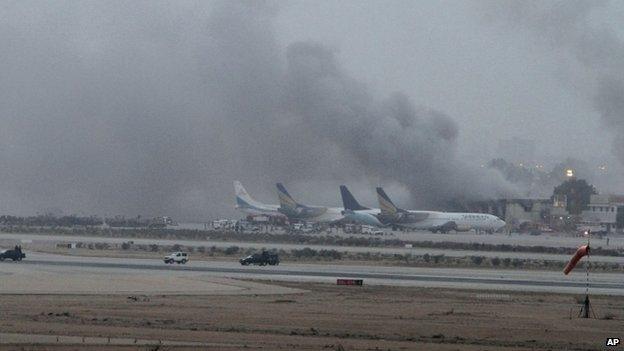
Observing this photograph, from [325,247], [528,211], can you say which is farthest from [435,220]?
[325,247]

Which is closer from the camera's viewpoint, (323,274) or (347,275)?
(323,274)

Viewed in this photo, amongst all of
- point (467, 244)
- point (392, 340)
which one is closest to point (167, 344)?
point (392, 340)

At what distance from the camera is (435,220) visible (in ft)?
482

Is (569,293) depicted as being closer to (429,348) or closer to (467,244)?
(429,348)

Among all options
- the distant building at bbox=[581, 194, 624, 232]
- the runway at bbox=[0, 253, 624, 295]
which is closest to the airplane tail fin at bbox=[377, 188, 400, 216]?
the distant building at bbox=[581, 194, 624, 232]

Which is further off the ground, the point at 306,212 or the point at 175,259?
the point at 306,212

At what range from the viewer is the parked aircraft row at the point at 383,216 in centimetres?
14738

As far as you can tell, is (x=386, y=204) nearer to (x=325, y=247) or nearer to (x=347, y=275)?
(x=325, y=247)

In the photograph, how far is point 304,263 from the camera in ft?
273

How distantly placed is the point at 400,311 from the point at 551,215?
438 ft

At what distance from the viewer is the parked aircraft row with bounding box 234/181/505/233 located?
147 metres

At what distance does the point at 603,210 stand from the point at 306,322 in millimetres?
143531

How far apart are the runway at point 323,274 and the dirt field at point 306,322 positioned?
21.3 ft

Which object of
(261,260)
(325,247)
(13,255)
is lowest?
(13,255)
